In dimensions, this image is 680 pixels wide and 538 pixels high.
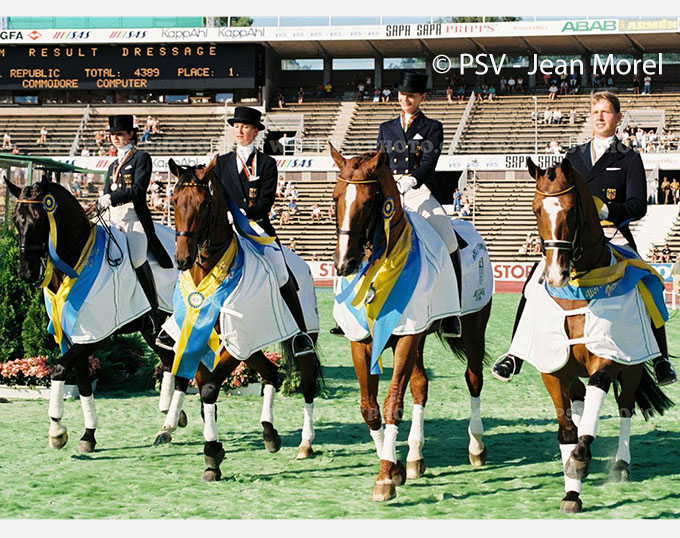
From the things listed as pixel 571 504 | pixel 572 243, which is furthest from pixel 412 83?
pixel 571 504

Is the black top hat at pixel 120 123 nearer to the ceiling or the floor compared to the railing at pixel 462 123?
nearer to the floor

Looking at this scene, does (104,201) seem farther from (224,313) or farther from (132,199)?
(224,313)

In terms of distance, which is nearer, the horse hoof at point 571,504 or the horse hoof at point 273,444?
the horse hoof at point 571,504

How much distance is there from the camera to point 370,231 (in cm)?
655

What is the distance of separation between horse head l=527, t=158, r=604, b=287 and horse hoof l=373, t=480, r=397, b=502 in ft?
5.97

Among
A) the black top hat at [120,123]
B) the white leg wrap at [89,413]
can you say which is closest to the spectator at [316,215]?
the black top hat at [120,123]

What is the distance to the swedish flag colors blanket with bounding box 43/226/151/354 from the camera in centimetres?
843

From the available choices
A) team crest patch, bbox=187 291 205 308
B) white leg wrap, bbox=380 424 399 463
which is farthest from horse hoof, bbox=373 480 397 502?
team crest patch, bbox=187 291 205 308

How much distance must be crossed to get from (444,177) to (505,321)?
23.9 m

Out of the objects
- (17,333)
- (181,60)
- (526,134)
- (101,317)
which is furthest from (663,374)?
(181,60)

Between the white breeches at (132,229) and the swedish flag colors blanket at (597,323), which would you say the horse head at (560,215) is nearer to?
the swedish flag colors blanket at (597,323)

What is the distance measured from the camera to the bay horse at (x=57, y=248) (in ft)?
26.6

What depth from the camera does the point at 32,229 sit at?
26.6ft

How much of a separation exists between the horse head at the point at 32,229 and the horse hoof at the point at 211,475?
2353mm
